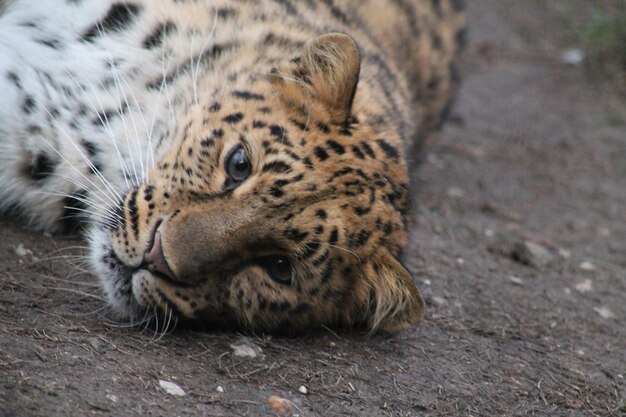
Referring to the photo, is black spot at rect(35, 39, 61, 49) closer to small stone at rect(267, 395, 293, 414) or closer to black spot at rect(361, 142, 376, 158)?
black spot at rect(361, 142, 376, 158)

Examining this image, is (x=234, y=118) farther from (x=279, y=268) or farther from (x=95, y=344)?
(x=95, y=344)

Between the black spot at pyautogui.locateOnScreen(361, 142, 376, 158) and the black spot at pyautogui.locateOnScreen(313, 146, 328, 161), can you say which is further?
the black spot at pyautogui.locateOnScreen(361, 142, 376, 158)

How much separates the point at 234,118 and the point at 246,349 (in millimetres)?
1268

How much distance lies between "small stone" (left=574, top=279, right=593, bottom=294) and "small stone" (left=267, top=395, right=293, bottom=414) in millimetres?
3442

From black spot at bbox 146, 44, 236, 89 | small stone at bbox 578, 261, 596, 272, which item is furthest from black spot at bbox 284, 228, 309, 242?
small stone at bbox 578, 261, 596, 272

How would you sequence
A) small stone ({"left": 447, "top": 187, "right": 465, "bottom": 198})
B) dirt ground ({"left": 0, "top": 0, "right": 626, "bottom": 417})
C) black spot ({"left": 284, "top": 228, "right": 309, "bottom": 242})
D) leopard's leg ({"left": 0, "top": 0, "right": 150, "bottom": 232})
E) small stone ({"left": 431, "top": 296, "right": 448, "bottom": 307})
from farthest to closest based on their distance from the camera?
small stone ({"left": 447, "top": 187, "right": 465, "bottom": 198}), small stone ({"left": 431, "top": 296, "right": 448, "bottom": 307}), leopard's leg ({"left": 0, "top": 0, "right": 150, "bottom": 232}), black spot ({"left": 284, "top": 228, "right": 309, "bottom": 242}), dirt ground ({"left": 0, "top": 0, "right": 626, "bottom": 417})

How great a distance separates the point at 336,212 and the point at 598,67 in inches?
369

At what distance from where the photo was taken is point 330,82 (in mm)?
5133

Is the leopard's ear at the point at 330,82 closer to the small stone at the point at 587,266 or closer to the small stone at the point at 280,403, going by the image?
the small stone at the point at 280,403

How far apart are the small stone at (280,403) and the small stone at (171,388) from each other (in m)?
0.44


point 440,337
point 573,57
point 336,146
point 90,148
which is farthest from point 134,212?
point 573,57

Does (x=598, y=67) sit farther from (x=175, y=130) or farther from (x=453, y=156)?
(x=175, y=130)

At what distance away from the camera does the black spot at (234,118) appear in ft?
16.5

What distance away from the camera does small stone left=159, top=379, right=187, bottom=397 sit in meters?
4.34
